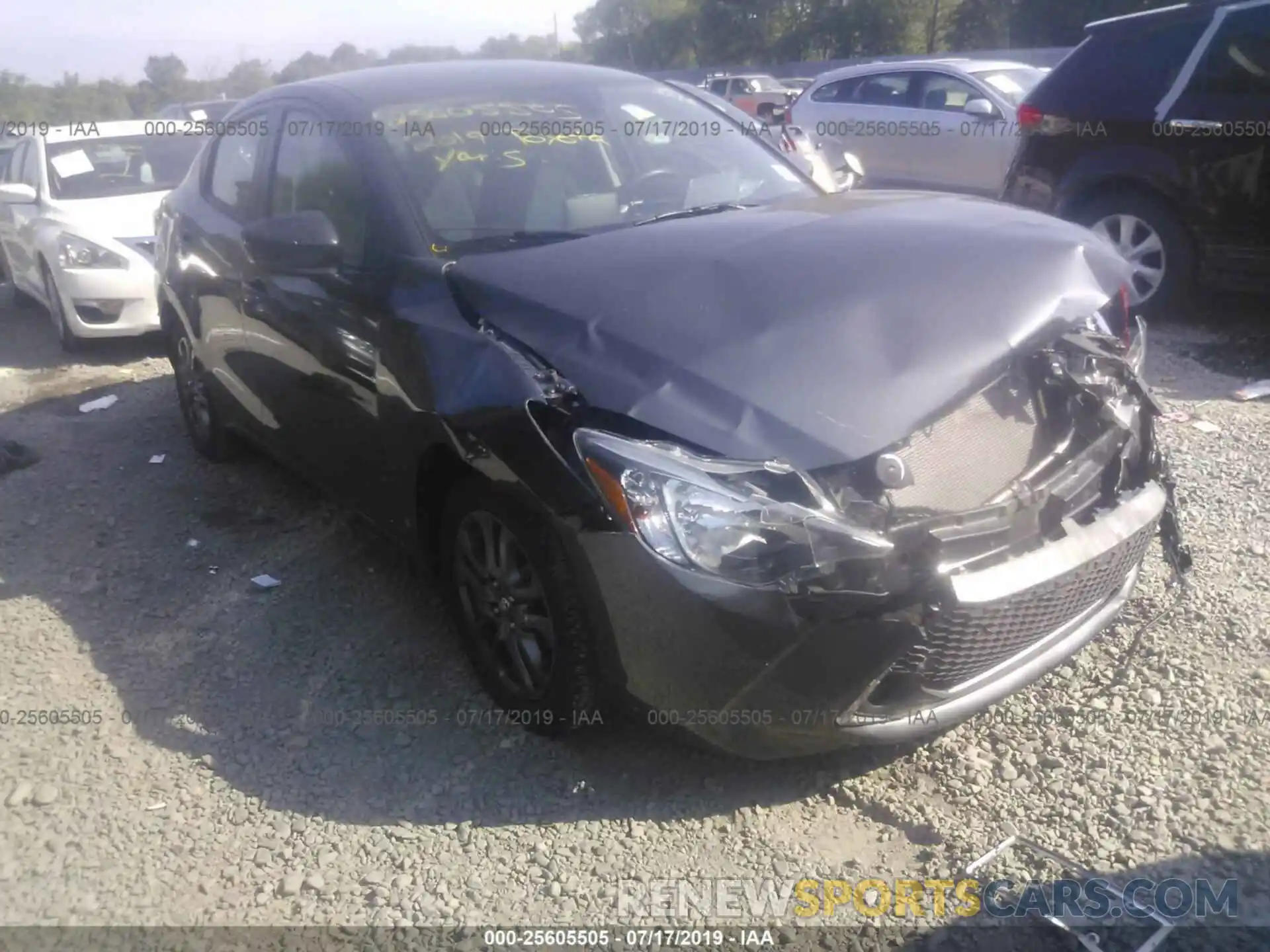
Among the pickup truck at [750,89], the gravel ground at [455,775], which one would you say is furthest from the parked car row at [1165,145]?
the pickup truck at [750,89]

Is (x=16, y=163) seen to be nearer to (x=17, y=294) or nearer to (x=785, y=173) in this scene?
(x=17, y=294)

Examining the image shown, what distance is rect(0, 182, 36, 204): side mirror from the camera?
7.81 meters

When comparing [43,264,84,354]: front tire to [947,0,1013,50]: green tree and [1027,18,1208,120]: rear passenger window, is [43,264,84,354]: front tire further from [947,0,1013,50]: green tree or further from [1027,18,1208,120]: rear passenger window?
[947,0,1013,50]: green tree

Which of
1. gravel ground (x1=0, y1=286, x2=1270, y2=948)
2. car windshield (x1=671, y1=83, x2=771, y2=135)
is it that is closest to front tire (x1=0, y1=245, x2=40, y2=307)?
gravel ground (x1=0, y1=286, x2=1270, y2=948)

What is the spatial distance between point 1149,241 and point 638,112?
12.5ft

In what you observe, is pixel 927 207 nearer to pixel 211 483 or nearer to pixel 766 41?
pixel 211 483

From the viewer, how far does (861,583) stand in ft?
7.72

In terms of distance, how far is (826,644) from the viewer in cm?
241

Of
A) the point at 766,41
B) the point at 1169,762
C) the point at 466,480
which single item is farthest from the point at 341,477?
the point at 766,41

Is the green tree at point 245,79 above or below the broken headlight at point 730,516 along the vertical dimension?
below

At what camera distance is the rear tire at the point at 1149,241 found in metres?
6.41

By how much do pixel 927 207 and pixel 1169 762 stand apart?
176cm

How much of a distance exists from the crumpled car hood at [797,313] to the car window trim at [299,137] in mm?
447

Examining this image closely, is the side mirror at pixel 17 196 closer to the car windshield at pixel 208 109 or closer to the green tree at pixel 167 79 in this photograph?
the car windshield at pixel 208 109
